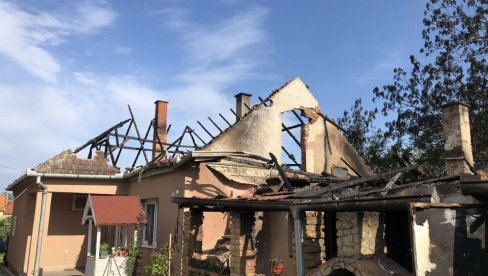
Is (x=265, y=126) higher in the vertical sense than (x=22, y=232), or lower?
higher

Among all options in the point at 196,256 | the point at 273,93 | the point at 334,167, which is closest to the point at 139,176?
the point at 196,256

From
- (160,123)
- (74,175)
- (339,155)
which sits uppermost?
(160,123)

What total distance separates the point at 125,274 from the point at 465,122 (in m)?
9.96

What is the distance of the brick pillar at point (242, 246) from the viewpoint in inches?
307

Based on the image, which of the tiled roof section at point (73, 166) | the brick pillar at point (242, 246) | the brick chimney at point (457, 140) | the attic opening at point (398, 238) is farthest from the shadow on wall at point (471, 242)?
the tiled roof section at point (73, 166)

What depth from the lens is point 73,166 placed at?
45.6 feet

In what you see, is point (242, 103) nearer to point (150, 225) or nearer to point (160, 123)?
point (160, 123)

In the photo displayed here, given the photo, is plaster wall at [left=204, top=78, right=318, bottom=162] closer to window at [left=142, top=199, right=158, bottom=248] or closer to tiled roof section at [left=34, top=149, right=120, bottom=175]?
window at [left=142, top=199, right=158, bottom=248]

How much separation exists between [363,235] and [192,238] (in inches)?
206

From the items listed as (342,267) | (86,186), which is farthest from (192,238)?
(86,186)

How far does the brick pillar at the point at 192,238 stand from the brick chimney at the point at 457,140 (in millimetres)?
6493

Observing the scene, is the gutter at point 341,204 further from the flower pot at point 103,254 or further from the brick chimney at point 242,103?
the brick chimney at point 242,103

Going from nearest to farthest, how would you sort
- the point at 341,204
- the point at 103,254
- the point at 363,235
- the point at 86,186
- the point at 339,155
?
the point at 341,204, the point at 363,235, the point at 103,254, the point at 86,186, the point at 339,155

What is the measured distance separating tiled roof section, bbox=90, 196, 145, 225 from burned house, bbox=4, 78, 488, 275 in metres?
0.88
